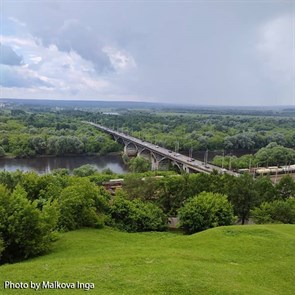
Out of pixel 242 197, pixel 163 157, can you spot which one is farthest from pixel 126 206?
pixel 163 157

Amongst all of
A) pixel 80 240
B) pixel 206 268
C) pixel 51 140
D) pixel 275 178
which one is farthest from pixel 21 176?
pixel 51 140

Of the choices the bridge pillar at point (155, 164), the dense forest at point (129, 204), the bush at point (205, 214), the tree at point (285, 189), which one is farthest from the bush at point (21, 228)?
the bridge pillar at point (155, 164)

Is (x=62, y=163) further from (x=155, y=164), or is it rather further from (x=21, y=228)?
(x=21, y=228)

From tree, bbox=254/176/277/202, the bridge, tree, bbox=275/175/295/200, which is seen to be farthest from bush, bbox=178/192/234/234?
the bridge

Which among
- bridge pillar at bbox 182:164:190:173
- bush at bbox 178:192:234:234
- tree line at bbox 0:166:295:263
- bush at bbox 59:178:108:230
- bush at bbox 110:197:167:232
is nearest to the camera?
tree line at bbox 0:166:295:263

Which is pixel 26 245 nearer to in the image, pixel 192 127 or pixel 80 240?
pixel 80 240

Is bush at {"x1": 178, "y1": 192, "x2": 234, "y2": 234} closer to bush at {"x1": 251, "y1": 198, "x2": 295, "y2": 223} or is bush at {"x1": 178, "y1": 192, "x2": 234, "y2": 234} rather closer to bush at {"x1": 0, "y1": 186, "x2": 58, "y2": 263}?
bush at {"x1": 251, "y1": 198, "x2": 295, "y2": 223}
